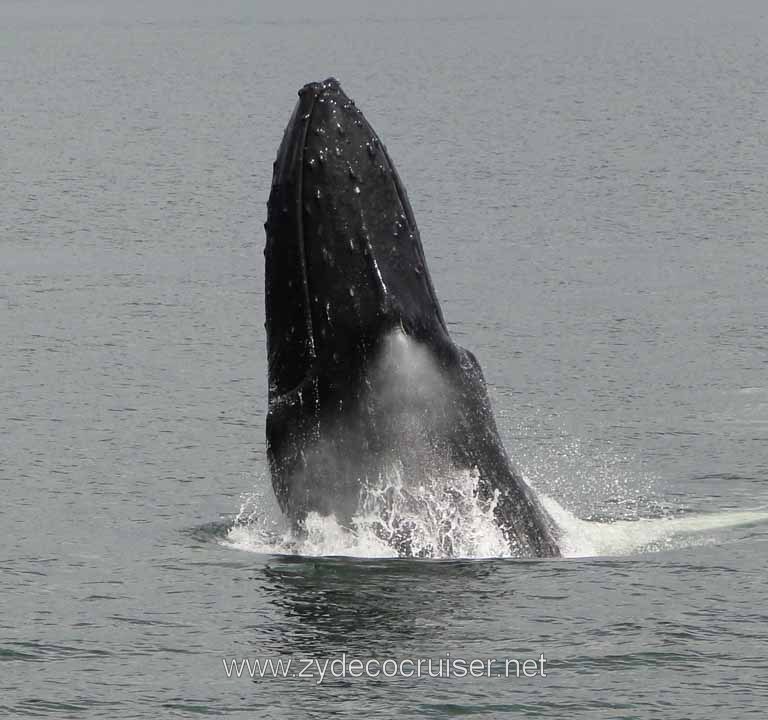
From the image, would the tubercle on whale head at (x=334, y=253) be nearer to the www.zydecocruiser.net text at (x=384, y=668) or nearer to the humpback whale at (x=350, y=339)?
the humpback whale at (x=350, y=339)

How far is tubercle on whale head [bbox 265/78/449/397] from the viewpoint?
1173 centimetres

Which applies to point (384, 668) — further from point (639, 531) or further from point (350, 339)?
point (639, 531)

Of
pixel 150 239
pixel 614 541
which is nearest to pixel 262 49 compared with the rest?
pixel 150 239

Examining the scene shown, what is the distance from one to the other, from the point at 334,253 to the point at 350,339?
1.63ft

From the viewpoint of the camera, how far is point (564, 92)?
6184 centimetres

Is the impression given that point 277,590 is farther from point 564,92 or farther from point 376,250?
point 564,92

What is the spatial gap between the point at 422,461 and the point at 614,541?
9.30 ft

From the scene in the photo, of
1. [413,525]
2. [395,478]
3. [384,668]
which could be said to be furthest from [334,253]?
[384,668]

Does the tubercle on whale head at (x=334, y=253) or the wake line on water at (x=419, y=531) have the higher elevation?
the tubercle on whale head at (x=334, y=253)

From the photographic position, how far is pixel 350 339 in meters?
11.8

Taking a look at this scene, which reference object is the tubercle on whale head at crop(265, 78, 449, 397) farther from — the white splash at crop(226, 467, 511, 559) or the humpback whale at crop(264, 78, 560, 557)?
the white splash at crop(226, 467, 511, 559)

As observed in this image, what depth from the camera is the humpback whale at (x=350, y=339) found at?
38.5 feet

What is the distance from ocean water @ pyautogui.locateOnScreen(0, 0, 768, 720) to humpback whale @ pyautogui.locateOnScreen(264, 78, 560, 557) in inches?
14.9

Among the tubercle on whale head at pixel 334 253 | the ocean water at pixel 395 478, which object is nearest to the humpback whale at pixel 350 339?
the tubercle on whale head at pixel 334 253
